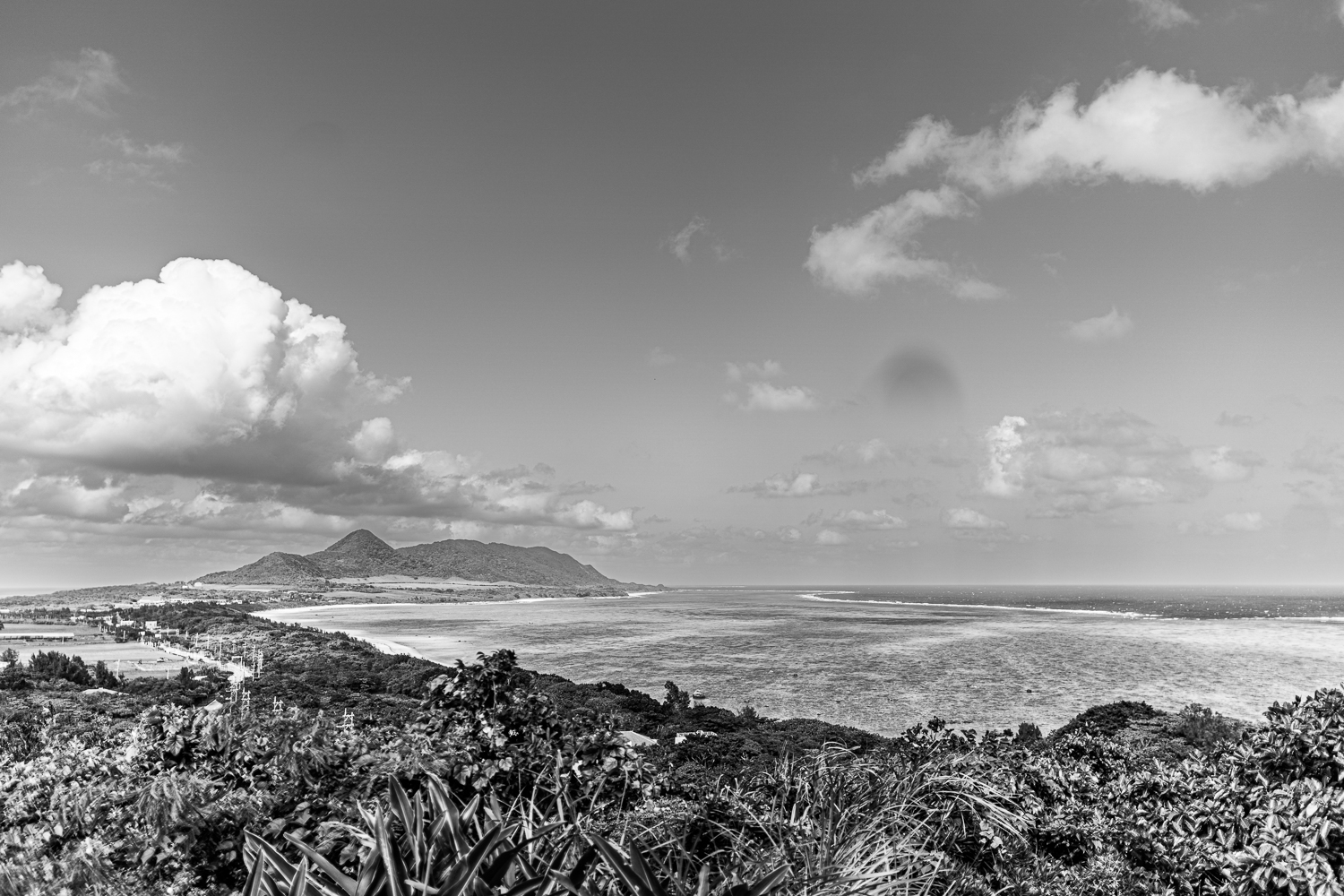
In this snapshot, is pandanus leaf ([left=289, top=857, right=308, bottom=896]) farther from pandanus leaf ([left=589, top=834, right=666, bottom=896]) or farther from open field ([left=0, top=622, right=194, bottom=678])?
open field ([left=0, top=622, right=194, bottom=678])

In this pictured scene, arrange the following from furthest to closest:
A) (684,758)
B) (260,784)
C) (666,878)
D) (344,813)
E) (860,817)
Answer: (684,758) → (260,784) → (860,817) → (344,813) → (666,878)

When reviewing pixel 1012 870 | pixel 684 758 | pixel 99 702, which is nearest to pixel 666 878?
pixel 1012 870

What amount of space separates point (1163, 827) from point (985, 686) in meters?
35.1

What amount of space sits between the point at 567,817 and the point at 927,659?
49096 mm

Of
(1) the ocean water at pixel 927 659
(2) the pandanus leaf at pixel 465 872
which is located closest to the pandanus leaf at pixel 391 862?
(2) the pandanus leaf at pixel 465 872

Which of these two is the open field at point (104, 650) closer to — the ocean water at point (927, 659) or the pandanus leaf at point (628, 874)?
the ocean water at point (927, 659)

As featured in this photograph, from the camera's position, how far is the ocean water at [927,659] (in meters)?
34.0

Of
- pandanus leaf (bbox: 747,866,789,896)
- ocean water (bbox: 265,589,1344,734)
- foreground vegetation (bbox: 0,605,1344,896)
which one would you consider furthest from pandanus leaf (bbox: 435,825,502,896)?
ocean water (bbox: 265,589,1344,734)

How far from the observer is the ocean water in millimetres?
34000

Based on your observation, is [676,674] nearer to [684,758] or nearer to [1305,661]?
[684,758]

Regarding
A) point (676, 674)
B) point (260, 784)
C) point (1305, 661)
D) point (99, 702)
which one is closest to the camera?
point (260, 784)

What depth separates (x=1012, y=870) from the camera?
4.94 m

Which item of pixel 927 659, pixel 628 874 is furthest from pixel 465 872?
pixel 927 659

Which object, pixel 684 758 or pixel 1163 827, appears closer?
pixel 1163 827
